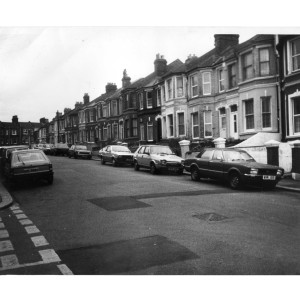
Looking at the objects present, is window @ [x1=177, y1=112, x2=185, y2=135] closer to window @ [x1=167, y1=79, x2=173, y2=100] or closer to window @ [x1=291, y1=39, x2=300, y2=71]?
window @ [x1=167, y1=79, x2=173, y2=100]

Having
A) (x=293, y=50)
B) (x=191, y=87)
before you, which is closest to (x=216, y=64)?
(x=191, y=87)

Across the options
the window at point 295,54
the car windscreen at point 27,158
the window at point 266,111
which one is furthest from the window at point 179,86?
the car windscreen at point 27,158

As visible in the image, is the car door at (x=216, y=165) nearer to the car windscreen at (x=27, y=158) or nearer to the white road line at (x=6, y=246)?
the car windscreen at (x=27, y=158)

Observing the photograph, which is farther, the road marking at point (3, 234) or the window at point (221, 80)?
the window at point (221, 80)

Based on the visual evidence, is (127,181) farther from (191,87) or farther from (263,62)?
(191,87)

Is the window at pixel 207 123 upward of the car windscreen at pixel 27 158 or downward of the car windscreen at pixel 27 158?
upward

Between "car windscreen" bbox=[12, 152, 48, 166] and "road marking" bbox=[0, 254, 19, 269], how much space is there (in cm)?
691

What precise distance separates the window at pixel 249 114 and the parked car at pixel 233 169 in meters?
7.08

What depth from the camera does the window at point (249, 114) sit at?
1931 centimetres

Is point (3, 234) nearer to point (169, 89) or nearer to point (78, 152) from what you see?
point (78, 152)

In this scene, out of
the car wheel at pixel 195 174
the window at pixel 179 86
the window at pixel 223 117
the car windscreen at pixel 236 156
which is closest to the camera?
the car windscreen at pixel 236 156

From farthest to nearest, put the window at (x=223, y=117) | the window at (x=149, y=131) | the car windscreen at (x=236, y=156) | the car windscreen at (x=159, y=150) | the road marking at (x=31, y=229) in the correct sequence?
the window at (x=149, y=131), the window at (x=223, y=117), the car windscreen at (x=159, y=150), the car windscreen at (x=236, y=156), the road marking at (x=31, y=229)

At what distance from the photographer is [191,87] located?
24688 millimetres

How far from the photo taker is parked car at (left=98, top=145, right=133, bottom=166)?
795 inches
